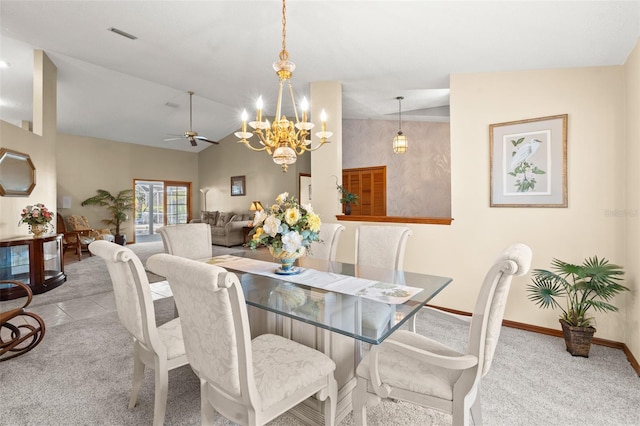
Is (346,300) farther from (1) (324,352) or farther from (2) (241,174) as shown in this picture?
(2) (241,174)

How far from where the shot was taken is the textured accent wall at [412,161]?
5.79 m

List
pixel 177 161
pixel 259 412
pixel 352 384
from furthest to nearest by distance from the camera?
pixel 177 161
pixel 352 384
pixel 259 412

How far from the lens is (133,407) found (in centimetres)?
178

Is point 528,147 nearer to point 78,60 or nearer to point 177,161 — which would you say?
point 78,60

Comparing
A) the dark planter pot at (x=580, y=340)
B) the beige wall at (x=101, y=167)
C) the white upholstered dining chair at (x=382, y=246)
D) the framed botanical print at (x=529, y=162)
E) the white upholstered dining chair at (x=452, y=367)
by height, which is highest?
the beige wall at (x=101, y=167)

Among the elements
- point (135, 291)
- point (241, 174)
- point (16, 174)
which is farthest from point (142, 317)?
point (241, 174)

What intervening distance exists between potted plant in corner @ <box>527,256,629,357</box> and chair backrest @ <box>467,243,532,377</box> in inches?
65.2

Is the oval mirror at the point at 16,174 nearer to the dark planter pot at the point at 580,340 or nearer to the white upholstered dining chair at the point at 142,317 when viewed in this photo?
the white upholstered dining chair at the point at 142,317

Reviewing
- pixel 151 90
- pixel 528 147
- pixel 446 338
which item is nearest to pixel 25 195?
pixel 151 90


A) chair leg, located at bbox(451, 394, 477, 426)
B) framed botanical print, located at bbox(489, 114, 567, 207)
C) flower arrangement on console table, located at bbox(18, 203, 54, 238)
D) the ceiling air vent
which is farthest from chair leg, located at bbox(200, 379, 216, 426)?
flower arrangement on console table, located at bbox(18, 203, 54, 238)

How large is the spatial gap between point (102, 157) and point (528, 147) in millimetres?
9957

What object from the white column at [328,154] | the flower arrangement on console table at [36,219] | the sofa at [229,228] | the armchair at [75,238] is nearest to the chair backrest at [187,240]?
the white column at [328,154]

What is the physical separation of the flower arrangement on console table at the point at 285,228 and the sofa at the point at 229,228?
6563 millimetres

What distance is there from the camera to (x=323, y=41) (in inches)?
119
